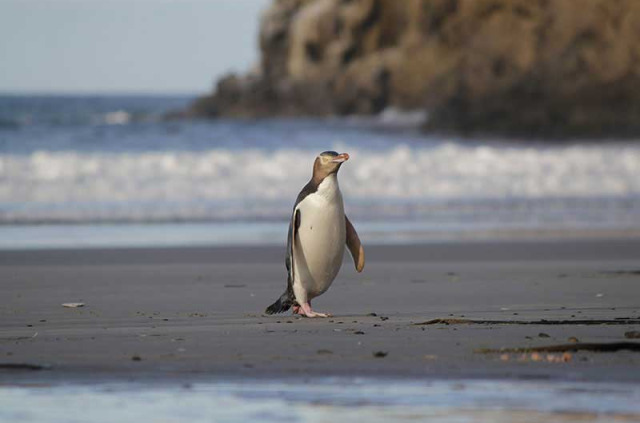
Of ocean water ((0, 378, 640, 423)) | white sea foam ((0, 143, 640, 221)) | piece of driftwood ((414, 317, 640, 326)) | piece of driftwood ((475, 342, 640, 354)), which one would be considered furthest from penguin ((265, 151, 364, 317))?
white sea foam ((0, 143, 640, 221))

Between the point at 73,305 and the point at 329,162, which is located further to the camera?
the point at 73,305

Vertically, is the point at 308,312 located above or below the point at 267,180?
below

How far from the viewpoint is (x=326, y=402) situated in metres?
5.46

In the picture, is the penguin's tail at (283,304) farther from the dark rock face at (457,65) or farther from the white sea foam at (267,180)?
the dark rock face at (457,65)

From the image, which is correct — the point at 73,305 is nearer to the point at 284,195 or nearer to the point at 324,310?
the point at 324,310

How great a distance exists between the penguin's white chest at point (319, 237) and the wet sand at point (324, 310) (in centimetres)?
29

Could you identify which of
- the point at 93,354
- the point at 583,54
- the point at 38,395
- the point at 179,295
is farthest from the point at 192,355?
the point at 583,54

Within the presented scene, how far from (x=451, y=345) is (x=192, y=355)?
49.6 inches

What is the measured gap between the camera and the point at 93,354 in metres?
6.60

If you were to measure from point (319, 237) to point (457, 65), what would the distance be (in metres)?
58.0

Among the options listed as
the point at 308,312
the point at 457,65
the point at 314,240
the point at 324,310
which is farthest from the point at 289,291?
the point at 457,65

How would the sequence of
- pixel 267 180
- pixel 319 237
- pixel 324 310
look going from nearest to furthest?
pixel 319 237
pixel 324 310
pixel 267 180

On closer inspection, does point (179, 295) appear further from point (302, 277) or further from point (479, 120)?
point (479, 120)

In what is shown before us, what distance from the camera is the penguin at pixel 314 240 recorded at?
816cm
